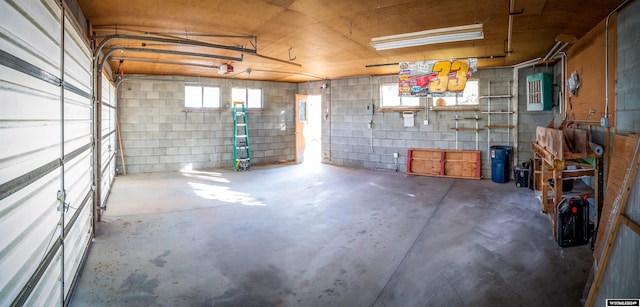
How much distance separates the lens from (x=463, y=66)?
6020 mm

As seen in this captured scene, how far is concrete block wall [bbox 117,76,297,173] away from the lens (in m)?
8.91

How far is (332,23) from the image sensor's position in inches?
180

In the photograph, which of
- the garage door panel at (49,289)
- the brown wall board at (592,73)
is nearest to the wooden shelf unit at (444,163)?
the brown wall board at (592,73)

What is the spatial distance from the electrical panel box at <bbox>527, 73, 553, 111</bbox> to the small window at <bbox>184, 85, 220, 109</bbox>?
775 centimetres

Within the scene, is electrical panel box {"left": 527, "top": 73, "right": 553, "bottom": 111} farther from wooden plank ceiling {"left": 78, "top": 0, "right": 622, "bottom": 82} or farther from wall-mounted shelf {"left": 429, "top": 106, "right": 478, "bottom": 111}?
wall-mounted shelf {"left": 429, "top": 106, "right": 478, "bottom": 111}

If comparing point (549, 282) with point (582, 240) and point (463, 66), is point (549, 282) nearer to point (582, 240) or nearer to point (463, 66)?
point (582, 240)

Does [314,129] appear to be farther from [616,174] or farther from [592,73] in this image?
[616,174]

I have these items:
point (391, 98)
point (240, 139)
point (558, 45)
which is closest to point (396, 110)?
point (391, 98)

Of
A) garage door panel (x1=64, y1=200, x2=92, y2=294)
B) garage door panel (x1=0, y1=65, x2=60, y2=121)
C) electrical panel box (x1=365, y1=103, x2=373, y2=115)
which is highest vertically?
electrical panel box (x1=365, y1=103, x2=373, y2=115)

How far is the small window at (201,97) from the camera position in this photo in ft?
31.3

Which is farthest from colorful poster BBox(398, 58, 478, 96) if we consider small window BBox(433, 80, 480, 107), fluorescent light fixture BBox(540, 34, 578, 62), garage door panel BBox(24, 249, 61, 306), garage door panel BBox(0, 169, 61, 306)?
garage door panel BBox(24, 249, 61, 306)

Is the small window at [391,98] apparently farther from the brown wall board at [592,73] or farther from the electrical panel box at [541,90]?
the brown wall board at [592,73]

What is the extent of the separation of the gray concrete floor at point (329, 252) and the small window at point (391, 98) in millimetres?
3257

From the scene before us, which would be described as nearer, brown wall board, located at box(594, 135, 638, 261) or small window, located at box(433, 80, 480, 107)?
brown wall board, located at box(594, 135, 638, 261)
